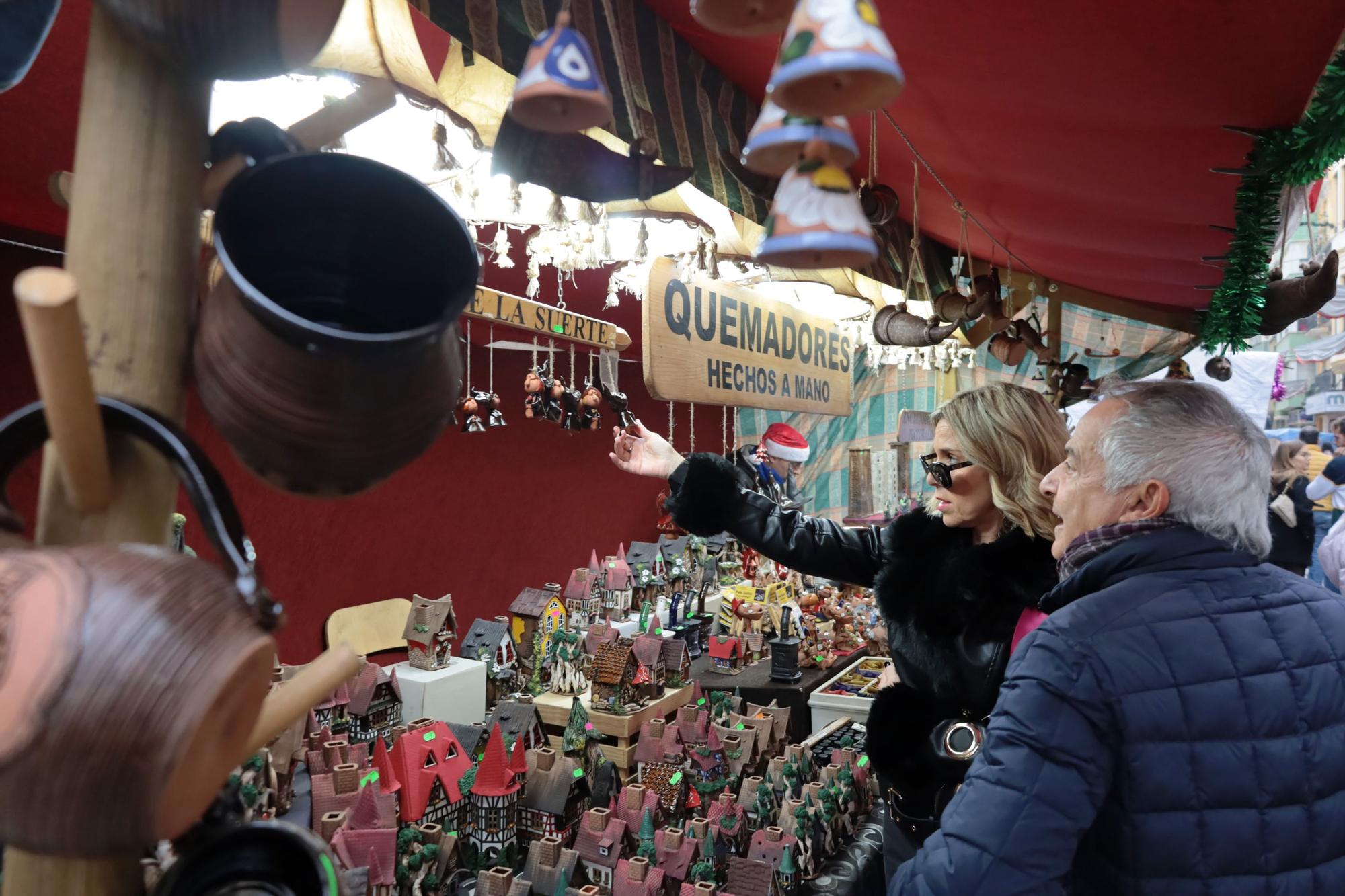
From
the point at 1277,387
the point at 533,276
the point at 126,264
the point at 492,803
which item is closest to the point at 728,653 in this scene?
the point at 533,276

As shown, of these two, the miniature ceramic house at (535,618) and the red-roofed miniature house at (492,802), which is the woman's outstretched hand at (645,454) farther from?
the miniature ceramic house at (535,618)

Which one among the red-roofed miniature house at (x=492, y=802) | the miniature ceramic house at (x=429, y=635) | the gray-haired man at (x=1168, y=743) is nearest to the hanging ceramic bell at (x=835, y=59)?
the gray-haired man at (x=1168, y=743)

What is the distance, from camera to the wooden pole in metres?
0.46

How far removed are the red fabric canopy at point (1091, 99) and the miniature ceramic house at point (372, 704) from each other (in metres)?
→ 1.91

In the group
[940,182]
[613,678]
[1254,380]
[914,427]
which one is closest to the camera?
[940,182]

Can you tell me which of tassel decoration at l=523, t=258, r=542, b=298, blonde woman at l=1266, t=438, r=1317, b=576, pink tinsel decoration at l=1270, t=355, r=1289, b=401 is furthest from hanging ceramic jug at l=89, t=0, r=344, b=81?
pink tinsel decoration at l=1270, t=355, r=1289, b=401

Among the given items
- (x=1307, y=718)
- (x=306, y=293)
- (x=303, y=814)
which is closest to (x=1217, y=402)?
→ (x=1307, y=718)

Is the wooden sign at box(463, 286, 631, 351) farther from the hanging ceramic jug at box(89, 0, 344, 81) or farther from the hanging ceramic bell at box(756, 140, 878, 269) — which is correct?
the hanging ceramic jug at box(89, 0, 344, 81)

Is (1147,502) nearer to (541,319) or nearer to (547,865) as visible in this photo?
(547,865)

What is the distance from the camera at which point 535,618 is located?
3.46 m

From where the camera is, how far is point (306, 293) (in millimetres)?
537

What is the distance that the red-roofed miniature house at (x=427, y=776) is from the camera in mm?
1771

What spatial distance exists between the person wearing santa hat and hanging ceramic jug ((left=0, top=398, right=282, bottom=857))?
13.1ft

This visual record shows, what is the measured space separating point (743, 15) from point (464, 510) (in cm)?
480
